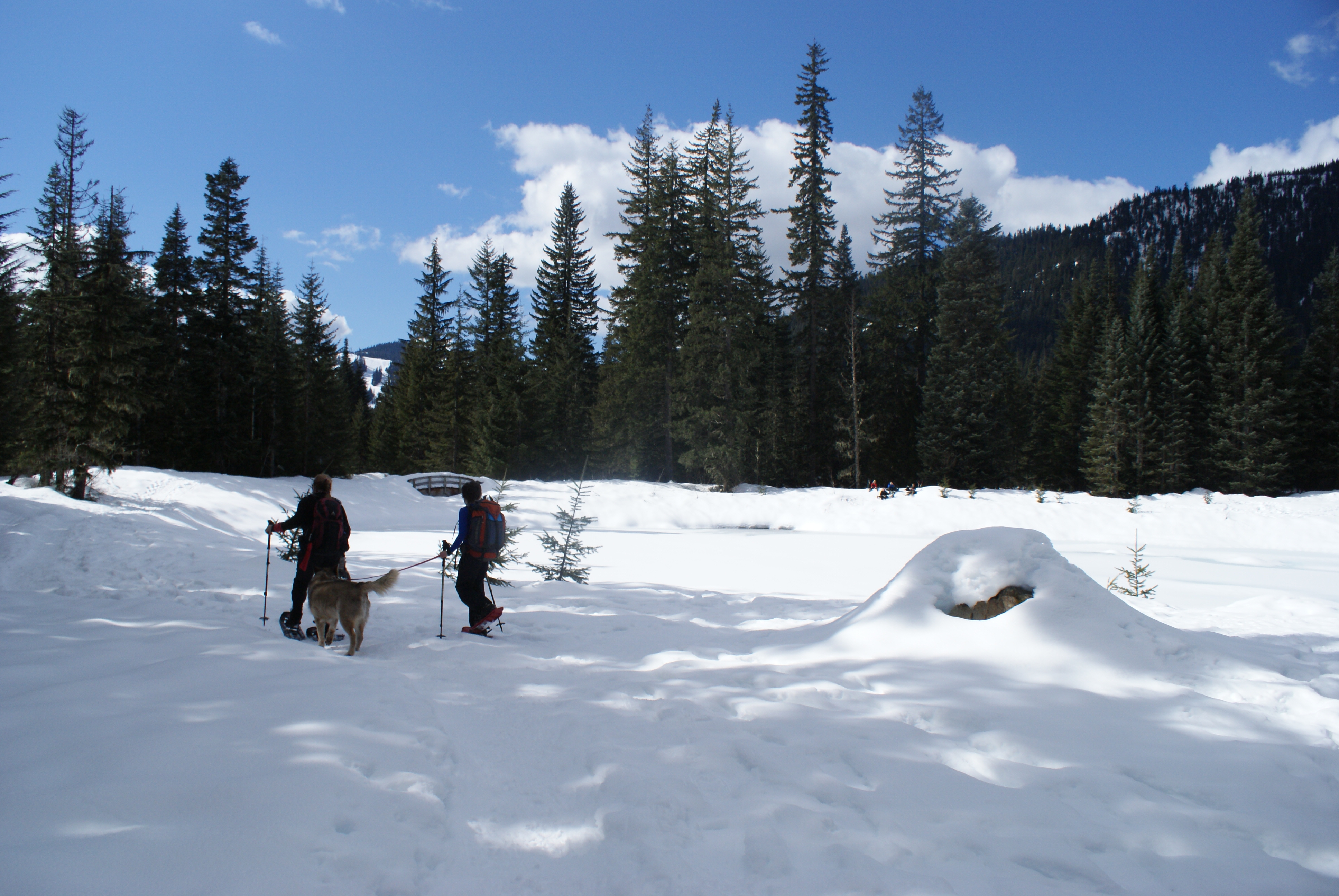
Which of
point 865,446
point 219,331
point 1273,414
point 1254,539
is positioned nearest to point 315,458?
point 219,331

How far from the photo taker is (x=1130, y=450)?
105 feet

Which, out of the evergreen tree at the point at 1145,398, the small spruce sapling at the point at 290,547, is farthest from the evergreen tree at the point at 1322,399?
the small spruce sapling at the point at 290,547

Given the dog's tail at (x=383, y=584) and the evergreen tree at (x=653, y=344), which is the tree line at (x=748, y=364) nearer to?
the evergreen tree at (x=653, y=344)

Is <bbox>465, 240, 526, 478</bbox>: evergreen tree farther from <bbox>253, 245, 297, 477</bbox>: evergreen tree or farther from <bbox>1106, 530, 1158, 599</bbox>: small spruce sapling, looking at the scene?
<bbox>1106, 530, 1158, 599</bbox>: small spruce sapling

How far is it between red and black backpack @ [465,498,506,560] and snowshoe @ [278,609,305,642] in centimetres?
183

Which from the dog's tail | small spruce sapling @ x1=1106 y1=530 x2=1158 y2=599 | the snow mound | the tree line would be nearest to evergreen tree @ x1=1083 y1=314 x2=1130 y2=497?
the tree line

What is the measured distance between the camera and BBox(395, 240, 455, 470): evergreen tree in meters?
37.6

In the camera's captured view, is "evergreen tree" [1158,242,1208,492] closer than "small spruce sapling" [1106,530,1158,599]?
No

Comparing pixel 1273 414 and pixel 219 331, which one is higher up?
pixel 219 331

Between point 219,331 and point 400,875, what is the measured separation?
32207mm

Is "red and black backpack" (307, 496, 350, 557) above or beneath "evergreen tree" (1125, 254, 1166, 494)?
beneath

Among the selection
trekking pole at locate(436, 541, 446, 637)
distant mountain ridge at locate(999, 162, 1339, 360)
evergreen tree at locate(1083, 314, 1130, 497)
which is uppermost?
distant mountain ridge at locate(999, 162, 1339, 360)

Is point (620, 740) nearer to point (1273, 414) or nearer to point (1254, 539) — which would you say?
point (1254, 539)

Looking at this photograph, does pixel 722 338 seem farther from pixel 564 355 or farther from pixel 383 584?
pixel 383 584
